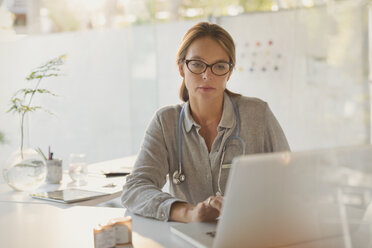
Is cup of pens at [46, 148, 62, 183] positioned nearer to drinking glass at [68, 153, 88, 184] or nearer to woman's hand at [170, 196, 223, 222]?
drinking glass at [68, 153, 88, 184]

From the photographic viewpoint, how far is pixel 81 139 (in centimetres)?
469

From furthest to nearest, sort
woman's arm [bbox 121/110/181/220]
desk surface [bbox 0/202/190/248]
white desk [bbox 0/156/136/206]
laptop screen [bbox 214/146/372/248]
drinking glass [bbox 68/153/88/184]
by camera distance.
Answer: drinking glass [bbox 68/153/88/184], white desk [bbox 0/156/136/206], woman's arm [bbox 121/110/181/220], desk surface [bbox 0/202/190/248], laptop screen [bbox 214/146/372/248]

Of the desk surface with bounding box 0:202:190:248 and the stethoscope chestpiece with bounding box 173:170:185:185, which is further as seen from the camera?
the stethoscope chestpiece with bounding box 173:170:185:185

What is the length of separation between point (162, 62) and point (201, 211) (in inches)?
154

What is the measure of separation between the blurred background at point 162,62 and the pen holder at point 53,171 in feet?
4.74

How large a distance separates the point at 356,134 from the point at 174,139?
2.92m

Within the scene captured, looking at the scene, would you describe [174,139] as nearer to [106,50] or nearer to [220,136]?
[220,136]

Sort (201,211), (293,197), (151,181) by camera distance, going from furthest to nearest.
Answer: (151,181), (201,211), (293,197)

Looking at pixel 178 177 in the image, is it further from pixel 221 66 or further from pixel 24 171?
pixel 24 171

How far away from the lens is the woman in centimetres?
180

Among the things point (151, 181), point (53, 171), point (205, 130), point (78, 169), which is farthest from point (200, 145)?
point (53, 171)

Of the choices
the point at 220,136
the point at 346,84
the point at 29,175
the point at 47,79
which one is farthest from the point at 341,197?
the point at 47,79

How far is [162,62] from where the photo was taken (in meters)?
5.18

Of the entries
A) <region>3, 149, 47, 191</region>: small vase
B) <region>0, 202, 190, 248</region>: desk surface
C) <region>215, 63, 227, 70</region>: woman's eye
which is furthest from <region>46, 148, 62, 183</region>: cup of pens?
<region>215, 63, 227, 70</region>: woman's eye
